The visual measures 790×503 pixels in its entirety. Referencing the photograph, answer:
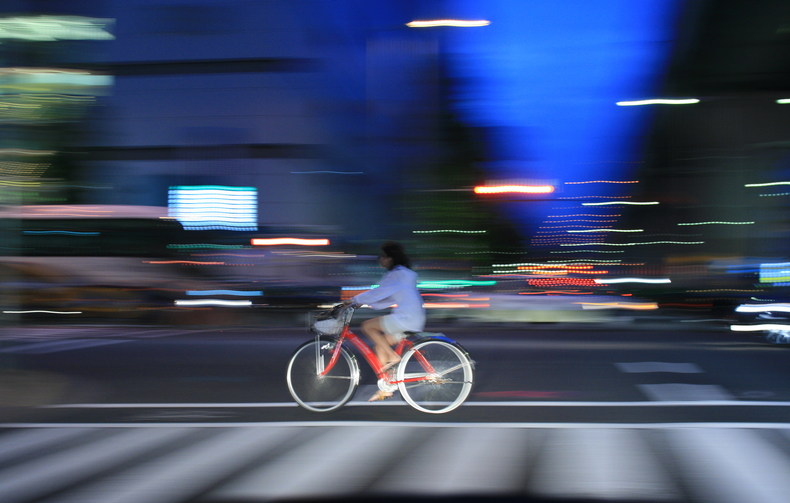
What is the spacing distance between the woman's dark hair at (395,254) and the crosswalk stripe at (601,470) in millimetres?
2187

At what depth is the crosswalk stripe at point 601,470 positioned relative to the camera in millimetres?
5039

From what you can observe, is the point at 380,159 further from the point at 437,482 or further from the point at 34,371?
the point at 437,482

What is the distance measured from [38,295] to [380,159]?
15.0 metres

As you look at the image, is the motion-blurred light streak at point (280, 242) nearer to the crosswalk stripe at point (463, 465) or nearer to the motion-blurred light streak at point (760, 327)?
the motion-blurred light streak at point (760, 327)

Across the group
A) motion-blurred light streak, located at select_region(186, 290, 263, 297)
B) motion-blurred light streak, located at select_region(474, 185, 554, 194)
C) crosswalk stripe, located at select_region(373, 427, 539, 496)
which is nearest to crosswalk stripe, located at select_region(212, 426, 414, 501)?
crosswalk stripe, located at select_region(373, 427, 539, 496)

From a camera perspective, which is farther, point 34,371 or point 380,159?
point 380,159

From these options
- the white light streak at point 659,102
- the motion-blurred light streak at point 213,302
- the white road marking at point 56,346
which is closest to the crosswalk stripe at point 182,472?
the white road marking at point 56,346

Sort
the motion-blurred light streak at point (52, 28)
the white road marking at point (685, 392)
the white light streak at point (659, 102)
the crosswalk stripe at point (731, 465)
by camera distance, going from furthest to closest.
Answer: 1. the white light streak at point (659, 102)
2. the motion-blurred light streak at point (52, 28)
3. the white road marking at point (685, 392)
4. the crosswalk stripe at point (731, 465)

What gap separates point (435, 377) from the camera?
793 cm

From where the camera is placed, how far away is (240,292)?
25.3 metres

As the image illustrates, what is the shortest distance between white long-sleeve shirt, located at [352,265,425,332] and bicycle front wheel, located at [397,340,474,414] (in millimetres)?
270

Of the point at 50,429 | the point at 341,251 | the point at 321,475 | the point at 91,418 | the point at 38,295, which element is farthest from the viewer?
the point at 341,251

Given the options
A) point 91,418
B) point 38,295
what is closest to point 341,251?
point 38,295

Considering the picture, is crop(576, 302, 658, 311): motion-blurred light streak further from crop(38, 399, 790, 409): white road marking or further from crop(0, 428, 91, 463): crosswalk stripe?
crop(0, 428, 91, 463): crosswalk stripe
